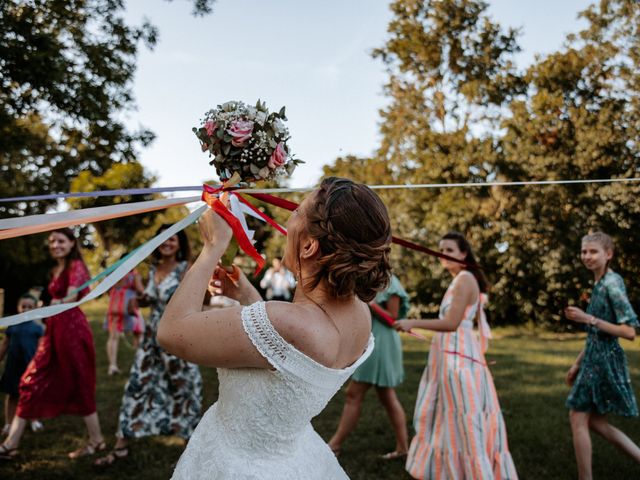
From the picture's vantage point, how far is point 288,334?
66.2 inches

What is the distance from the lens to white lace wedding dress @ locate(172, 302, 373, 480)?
170cm

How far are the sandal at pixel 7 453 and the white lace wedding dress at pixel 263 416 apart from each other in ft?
12.2

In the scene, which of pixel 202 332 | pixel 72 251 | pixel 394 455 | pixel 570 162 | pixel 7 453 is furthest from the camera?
pixel 570 162

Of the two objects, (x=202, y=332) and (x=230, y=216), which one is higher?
(x=230, y=216)

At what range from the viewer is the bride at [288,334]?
167 cm

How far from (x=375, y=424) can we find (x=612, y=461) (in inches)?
89.5

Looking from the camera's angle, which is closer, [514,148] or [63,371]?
[63,371]

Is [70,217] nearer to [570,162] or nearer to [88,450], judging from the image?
[88,450]

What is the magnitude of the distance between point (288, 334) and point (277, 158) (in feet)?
2.95

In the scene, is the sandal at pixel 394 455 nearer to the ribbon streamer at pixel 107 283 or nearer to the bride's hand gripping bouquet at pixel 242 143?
the bride's hand gripping bouquet at pixel 242 143

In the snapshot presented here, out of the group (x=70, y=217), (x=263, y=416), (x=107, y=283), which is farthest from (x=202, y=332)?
(x=70, y=217)

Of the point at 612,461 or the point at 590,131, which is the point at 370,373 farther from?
the point at 590,131

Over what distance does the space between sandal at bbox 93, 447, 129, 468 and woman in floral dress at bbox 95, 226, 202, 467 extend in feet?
0.17

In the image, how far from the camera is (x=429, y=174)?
20.3 meters
